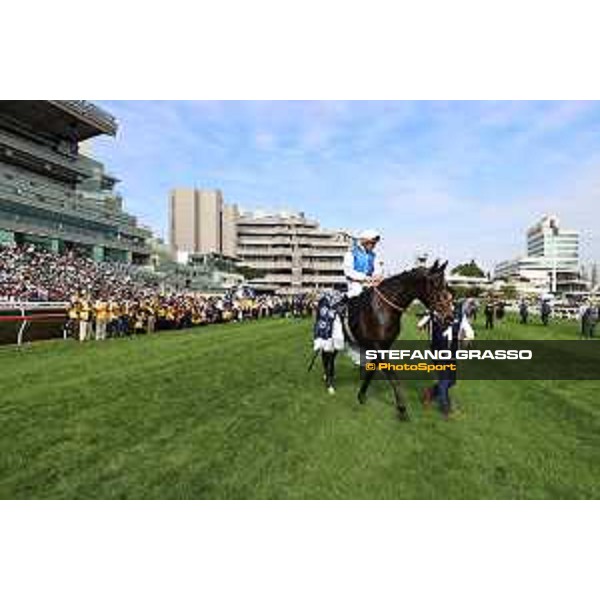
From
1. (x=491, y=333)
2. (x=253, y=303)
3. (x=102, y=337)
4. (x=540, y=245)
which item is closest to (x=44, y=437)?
(x=540, y=245)

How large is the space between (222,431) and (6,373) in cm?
699

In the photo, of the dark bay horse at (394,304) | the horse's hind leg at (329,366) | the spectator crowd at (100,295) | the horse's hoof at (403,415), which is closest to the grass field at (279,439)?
the horse's hoof at (403,415)

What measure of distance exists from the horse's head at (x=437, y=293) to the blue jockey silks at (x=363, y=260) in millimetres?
980

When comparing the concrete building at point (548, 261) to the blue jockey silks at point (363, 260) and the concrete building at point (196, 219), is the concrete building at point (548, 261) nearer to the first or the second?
the blue jockey silks at point (363, 260)

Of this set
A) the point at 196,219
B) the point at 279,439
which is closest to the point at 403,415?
the point at 279,439

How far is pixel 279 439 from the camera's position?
6.61 meters

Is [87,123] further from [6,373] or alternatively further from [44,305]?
[6,373]

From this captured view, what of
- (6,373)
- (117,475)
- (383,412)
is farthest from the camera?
(6,373)

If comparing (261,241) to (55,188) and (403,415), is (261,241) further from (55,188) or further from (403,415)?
(55,188)

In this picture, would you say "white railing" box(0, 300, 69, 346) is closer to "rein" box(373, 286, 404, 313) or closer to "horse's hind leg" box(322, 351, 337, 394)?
"horse's hind leg" box(322, 351, 337, 394)

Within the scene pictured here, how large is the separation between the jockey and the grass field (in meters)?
1.89

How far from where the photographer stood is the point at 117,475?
17.7 ft

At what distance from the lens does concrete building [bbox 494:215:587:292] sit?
10625 millimetres

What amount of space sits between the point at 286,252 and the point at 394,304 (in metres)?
16.5
